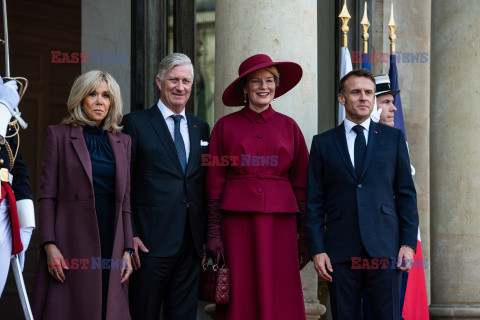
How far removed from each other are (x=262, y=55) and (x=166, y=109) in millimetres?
733

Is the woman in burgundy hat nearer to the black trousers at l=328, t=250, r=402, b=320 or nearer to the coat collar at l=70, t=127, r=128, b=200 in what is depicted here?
the black trousers at l=328, t=250, r=402, b=320

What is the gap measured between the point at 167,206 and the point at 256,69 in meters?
1.07

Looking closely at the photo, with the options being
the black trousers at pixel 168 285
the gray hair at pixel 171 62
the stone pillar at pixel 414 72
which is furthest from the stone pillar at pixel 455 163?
the gray hair at pixel 171 62

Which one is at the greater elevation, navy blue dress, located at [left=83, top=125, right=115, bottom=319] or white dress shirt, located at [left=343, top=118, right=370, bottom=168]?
white dress shirt, located at [left=343, top=118, right=370, bottom=168]

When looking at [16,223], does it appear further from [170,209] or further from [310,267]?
[310,267]

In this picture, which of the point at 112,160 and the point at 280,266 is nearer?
the point at 112,160

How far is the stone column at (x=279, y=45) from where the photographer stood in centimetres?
639

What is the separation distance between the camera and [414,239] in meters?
5.51

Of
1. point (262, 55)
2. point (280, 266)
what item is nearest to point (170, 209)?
point (280, 266)

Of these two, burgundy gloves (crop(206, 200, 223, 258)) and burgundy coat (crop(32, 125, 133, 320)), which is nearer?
burgundy coat (crop(32, 125, 133, 320))

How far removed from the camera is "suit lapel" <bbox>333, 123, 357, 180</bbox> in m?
5.59

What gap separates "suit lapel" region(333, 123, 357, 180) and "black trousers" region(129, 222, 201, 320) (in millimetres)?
1092

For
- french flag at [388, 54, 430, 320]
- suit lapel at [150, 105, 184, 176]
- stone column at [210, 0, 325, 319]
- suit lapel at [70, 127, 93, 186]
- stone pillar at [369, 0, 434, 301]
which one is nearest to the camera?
suit lapel at [70, 127, 93, 186]

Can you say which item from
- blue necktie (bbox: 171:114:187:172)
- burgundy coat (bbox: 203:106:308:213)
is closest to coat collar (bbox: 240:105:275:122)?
burgundy coat (bbox: 203:106:308:213)
